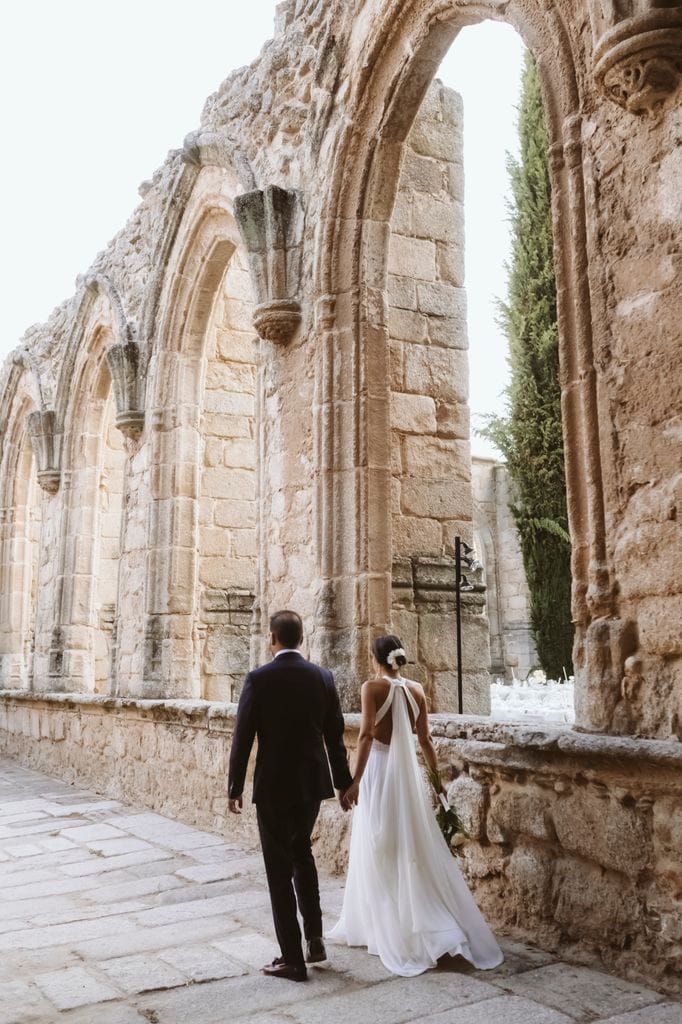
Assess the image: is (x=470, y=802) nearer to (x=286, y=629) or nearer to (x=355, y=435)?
(x=286, y=629)

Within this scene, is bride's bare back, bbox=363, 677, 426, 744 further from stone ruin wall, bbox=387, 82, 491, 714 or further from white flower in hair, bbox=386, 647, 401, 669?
stone ruin wall, bbox=387, 82, 491, 714

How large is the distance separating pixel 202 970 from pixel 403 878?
72 centimetres

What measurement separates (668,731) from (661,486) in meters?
0.73

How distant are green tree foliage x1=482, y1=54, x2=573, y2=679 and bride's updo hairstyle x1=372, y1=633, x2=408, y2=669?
787cm

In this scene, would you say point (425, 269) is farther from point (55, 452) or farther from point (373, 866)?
point (55, 452)

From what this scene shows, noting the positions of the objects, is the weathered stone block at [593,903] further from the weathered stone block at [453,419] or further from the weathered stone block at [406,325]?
the weathered stone block at [406,325]

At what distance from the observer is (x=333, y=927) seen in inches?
134

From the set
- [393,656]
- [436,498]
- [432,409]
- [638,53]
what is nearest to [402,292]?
[432,409]

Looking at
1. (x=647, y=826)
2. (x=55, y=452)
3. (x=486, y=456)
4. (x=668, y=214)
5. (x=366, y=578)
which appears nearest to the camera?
(x=647, y=826)

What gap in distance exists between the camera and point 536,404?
38.2 feet

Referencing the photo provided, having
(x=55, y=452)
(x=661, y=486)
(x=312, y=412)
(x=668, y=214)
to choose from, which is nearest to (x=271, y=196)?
(x=312, y=412)

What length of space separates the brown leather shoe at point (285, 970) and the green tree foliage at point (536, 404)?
324 inches

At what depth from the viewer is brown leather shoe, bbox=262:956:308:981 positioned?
2863 millimetres

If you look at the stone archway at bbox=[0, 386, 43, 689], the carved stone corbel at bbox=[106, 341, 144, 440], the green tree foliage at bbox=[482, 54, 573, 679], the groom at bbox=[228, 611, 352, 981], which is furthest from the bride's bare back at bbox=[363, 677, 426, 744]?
the stone archway at bbox=[0, 386, 43, 689]
